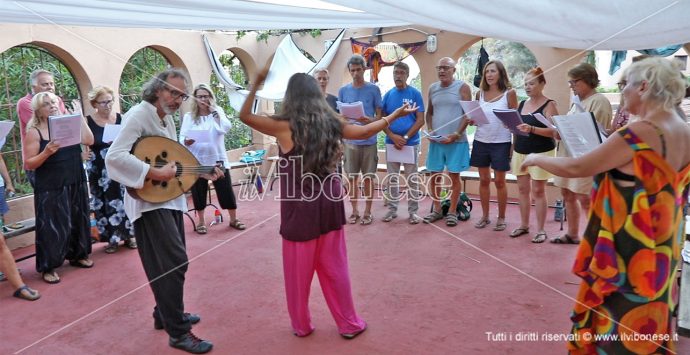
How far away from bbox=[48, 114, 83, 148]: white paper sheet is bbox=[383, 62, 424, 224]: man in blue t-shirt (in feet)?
9.04

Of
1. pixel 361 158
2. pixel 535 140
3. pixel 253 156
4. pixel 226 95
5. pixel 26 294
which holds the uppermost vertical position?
pixel 226 95

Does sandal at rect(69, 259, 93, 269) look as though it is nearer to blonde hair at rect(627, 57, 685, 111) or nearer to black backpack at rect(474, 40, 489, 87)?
blonde hair at rect(627, 57, 685, 111)

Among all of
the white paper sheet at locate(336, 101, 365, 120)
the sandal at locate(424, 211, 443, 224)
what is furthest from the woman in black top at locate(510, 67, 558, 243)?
the white paper sheet at locate(336, 101, 365, 120)

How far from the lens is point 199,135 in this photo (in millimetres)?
4812

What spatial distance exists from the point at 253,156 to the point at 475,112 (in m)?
4.27

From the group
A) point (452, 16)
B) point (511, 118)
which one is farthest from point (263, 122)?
point (511, 118)

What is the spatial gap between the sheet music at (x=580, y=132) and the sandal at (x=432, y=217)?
2519mm

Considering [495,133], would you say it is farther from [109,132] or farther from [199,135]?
[109,132]

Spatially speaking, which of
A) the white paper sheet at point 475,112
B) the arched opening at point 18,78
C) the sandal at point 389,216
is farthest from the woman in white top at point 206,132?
the white paper sheet at point 475,112

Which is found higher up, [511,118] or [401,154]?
[511,118]

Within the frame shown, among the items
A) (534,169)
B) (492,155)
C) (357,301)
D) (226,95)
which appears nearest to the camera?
(357,301)

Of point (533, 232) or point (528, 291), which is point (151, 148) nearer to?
point (528, 291)

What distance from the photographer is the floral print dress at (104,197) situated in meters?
4.46

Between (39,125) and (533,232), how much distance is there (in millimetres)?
4420
